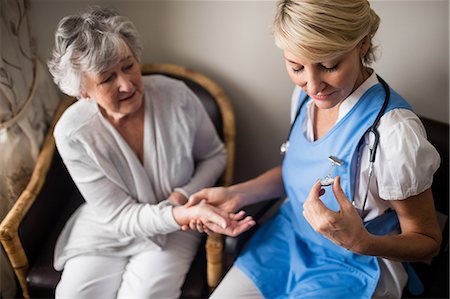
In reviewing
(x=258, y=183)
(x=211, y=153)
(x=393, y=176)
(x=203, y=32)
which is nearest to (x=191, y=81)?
(x=203, y=32)

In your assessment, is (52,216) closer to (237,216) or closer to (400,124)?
(237,216)

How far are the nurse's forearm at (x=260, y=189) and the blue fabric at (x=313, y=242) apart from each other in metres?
0.08

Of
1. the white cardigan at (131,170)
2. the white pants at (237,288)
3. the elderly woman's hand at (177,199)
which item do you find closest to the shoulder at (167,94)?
the white cardigan at (131,170)

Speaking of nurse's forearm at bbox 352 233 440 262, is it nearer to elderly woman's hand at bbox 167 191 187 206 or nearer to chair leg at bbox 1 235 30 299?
elderly woman's hand at bbox 167 191 187 206

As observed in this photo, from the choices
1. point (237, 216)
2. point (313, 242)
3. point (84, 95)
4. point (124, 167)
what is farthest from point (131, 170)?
point (313, 242)

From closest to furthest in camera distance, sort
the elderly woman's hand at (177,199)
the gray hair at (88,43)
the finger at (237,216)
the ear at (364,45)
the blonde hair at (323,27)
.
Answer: the blonde hair at (323,27) → the ear at (364,45) → the gray hair at (88,43) → the finger at (237,216) → the elderly woman's hand at (177,199)

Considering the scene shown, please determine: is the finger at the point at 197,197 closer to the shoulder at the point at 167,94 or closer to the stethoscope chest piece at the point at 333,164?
the shoulder at the point at 167,94

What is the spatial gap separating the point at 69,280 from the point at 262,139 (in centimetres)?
101

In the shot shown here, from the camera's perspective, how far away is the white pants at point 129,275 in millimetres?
1512

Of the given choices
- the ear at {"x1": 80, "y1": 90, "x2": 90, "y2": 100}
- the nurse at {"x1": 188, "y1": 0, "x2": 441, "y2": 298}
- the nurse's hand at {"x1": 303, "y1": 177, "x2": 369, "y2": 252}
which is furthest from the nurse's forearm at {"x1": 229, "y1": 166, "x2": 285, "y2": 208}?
the ear at {"x1": 80, "y1": 90, "x2": 90, "y2": 100}

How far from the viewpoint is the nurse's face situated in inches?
45.4

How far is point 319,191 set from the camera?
118 centimetres

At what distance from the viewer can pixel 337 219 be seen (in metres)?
1.12

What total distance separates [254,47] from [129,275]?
3.27 feet
